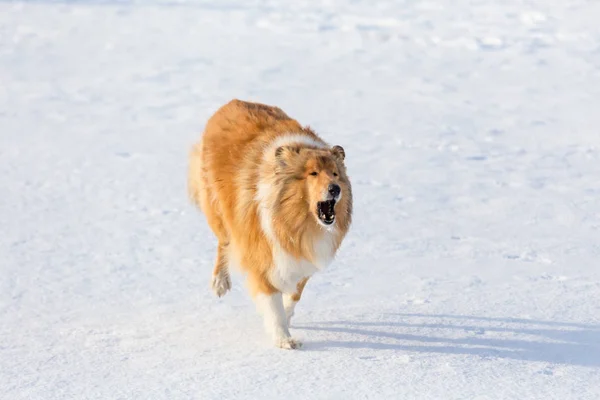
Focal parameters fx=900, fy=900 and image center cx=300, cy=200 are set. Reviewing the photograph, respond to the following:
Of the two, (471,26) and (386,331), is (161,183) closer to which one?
(386,331)

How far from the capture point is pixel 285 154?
5.19 metres

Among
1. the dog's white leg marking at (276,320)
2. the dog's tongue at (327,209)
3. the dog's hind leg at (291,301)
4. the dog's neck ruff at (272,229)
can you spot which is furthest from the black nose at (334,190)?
the dog's hind leg at (291,301)

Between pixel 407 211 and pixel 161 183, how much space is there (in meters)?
2.56

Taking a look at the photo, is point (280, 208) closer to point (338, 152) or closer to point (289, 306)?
point (338, 152)

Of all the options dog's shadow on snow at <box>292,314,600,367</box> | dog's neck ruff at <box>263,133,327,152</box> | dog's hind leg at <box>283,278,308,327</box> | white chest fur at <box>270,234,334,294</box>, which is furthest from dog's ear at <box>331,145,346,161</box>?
dog's shadow on snow at <box>292,314,600,367</box>

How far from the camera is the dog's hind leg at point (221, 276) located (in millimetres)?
6066

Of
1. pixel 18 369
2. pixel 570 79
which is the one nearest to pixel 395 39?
pixel 570 79

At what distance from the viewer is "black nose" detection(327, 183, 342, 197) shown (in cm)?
494

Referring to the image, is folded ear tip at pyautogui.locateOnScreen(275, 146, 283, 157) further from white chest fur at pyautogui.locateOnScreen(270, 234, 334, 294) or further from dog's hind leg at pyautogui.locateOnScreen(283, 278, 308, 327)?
dog's hind leg at pyautogui.locateOnScreen(283, 278, 308, 327)

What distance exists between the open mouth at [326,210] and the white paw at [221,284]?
1.28 metres

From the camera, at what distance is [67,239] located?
766cm

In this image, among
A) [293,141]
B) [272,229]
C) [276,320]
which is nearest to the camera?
[272,229]

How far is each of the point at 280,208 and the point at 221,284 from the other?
1173 millimetres

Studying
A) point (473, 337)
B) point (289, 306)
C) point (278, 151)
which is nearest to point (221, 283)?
point (289, 306)
